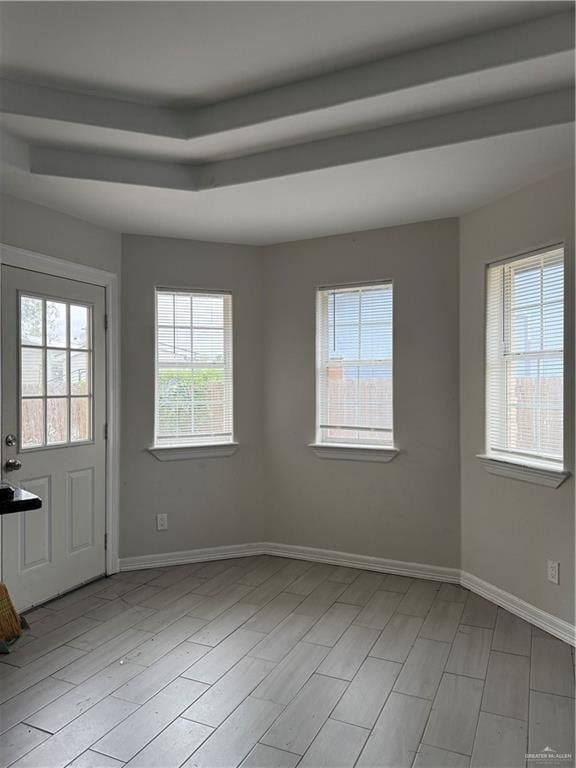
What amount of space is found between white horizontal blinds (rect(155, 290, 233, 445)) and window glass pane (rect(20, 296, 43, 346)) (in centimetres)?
95

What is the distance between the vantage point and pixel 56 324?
357 cm

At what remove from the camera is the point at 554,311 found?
3.10 metres

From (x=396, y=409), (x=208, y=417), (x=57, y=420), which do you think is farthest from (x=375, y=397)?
(x=57, y=420)

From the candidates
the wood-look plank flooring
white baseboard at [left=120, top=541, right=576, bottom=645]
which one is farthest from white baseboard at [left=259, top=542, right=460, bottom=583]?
the wood-look plank flooring

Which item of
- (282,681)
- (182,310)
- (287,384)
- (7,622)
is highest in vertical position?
(182,310)

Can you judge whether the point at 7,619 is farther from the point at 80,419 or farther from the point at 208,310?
the point at 208,310

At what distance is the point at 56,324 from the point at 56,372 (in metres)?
0.31

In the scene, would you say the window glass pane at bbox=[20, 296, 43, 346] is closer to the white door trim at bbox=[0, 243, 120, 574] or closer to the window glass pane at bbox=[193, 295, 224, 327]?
the white door trim at bbox=[0, 243, 120, 574]

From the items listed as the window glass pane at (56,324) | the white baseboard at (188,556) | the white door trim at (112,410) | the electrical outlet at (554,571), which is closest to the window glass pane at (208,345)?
the white door trim at (112,410)

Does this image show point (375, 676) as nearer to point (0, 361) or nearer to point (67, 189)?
point (0, 361)

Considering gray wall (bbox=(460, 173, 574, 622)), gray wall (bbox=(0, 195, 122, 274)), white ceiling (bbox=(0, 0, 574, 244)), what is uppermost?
white ceiling (bbox=(0, 0, 574, 244))

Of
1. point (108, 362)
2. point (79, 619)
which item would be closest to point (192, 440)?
point (108, 362)

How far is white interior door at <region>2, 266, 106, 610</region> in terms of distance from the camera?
325 cm

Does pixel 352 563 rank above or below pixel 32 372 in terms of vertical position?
below
